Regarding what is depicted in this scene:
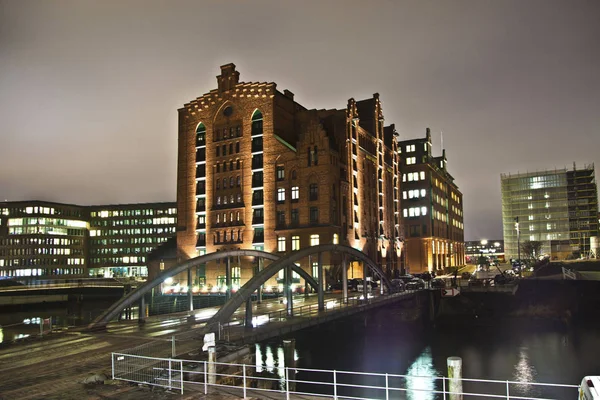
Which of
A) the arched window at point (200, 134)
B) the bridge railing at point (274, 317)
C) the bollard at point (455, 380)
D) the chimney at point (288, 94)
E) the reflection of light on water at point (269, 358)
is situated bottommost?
A: the reflection of light on water at point (269, 358)

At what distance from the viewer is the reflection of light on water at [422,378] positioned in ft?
108

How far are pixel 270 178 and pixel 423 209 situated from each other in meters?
46.1

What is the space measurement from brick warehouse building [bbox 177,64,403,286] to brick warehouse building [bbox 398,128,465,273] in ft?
66.3

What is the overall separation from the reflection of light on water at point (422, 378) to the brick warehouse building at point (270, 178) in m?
26.4

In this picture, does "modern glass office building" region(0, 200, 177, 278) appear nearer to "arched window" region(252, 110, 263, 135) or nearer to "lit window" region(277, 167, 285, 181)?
"arched window" region(252, 110, 263, 135)

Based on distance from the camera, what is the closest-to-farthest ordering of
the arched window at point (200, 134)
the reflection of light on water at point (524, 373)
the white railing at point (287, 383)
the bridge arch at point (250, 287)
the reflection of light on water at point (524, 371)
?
1. the white railing at point (287, 383)
2. the bridge arch at point (250, 287)
3. the reflection of light on water at point (524, 373)
4. the reflection of light on water at point (524, 371)
5. the arched window at point (200, 134)

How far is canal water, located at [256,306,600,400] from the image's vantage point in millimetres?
36750

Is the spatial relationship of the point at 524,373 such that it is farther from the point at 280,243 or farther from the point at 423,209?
the point at 423,209

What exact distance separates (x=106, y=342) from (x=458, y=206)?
13304cm

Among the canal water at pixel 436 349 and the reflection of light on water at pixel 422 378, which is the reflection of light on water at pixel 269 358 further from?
the reflection of light on water at pixel 422 378

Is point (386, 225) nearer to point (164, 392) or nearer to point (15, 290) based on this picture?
point (15, 290)

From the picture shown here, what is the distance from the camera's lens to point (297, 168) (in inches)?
2899

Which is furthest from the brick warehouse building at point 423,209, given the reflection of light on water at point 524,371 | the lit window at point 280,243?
the reflection of light on water at point 524,371

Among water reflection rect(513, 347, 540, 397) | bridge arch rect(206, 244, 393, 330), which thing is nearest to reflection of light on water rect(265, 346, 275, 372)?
bridge arch rect(206, 244, 393, 330)
